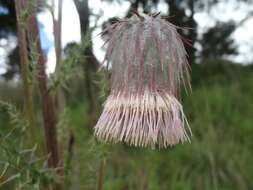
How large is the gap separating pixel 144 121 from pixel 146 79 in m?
0.11

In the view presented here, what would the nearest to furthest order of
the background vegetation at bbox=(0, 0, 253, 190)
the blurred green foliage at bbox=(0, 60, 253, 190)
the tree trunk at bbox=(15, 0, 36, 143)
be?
the tree trunk at bbox=(15, 0, 36, 143) < the background vegetation at bbox=(0, 0, 253, 190) < the blurred green foliage at bbox=(0, 60, 253, 190)

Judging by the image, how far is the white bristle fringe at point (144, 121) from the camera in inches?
47.1

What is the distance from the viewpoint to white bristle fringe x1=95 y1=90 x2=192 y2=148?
120 cm

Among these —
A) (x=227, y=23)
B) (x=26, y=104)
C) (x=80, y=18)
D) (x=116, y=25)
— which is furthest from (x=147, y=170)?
(x=116, y=25)

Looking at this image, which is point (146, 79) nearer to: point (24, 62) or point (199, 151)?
point (24, 62)

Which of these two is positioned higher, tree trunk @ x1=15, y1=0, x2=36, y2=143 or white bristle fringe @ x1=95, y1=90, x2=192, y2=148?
tree trunk @ x1=15, y1=0, x2=36, y2=143

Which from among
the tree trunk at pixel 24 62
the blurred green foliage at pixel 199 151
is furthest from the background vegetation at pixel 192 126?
the tree trunk at pixel 24 62

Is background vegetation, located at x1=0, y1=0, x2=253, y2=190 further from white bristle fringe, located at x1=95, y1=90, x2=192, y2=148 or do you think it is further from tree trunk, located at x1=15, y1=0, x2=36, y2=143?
white bristle fringe, located at x1=95, y1=90, x2=192, y2=148

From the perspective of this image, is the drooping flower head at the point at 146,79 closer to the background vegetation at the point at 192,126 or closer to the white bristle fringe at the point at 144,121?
the white bristle fringe at the point at 144,121

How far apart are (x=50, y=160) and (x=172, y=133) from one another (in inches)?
24.4

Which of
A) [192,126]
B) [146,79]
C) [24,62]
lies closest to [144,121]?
[146,79]

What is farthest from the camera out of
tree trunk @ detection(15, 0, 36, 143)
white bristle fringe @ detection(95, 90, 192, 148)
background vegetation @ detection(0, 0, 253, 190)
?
background vegetation @ detection(0, 0, 253, 190)

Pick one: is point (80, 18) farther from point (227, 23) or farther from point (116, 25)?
point (227, 23)

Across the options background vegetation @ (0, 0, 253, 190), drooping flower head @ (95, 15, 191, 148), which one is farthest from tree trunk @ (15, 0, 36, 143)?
drooping flower head @ (95, 15, 191, 148)
